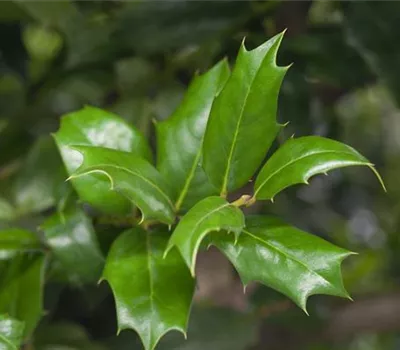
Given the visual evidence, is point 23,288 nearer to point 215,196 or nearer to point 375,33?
point 215,196

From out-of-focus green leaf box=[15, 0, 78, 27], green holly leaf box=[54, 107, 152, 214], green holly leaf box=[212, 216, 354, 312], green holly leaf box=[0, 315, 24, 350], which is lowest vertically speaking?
green holly leaf box=[0, 315, 24, 350]

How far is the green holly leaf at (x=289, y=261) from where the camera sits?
0.42 m

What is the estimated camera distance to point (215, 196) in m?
0.43

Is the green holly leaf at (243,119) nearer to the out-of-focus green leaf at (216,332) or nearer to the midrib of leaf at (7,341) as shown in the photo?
the midrib of leaf at (7,341)

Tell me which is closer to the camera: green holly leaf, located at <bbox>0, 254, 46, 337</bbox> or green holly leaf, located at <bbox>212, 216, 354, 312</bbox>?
green holly leaf, located at <bbox>212, 216, 354, 312</bbox>

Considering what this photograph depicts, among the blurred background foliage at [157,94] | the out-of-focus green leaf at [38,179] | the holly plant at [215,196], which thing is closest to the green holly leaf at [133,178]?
the holly plant at [215,196]

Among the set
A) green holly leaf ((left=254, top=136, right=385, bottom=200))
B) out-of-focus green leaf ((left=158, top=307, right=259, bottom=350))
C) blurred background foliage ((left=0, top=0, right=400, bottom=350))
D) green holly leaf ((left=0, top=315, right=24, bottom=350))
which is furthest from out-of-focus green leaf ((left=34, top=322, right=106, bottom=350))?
green holly leaf ((left=254, top=136, right=385, bottom=200))

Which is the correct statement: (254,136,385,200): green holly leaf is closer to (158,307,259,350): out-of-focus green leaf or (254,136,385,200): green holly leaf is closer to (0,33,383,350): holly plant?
(0,33,383,350): holly plant

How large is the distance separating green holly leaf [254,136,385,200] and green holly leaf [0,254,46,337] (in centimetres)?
21

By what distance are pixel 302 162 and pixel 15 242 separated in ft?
0.80

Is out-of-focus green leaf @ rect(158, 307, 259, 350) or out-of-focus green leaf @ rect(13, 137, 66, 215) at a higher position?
out-of-focus green leaf @ rect(13, 137, 66, 215)

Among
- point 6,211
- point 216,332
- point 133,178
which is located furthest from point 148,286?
point 216,332

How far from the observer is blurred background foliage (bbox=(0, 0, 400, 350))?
2.02 feet

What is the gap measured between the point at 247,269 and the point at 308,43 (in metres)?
0.30
